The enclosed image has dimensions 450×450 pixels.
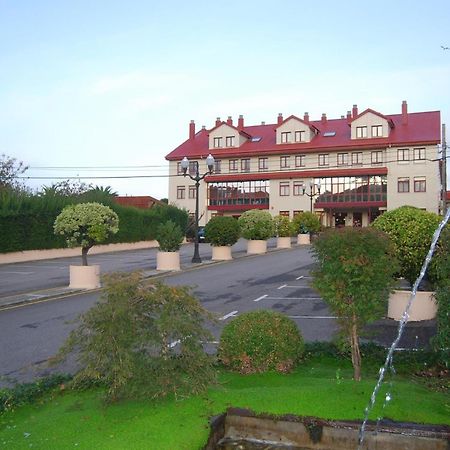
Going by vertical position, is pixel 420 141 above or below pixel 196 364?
above

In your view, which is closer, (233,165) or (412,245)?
(412,245)

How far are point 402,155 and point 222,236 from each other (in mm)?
37276

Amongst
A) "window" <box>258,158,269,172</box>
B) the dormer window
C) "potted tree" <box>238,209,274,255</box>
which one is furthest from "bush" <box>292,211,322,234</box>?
the dormer window

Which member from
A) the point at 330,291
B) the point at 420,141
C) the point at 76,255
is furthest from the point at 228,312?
the point at 420,141

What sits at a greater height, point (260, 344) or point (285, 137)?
point (285, 137)

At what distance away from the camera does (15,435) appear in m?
4.89

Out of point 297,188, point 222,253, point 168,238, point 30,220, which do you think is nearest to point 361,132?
point 297,188

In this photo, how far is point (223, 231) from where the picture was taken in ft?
93.1

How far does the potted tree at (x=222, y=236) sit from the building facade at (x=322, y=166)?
28.5 metres

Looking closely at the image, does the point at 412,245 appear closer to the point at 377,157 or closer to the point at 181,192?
the point at 377,157

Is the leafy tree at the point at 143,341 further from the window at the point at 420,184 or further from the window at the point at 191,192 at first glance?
the window at the point at 191,192

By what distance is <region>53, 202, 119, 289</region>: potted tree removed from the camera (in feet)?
57.1

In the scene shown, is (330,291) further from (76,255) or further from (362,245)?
(76,255)

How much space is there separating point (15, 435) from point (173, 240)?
62.2ft
